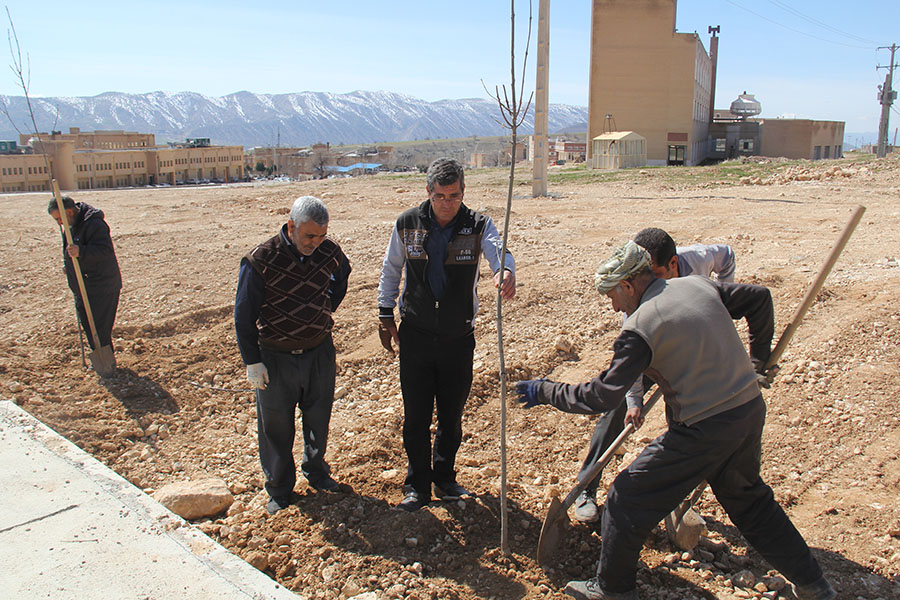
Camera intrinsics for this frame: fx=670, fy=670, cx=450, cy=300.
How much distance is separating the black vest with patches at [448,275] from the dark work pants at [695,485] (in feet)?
3.56

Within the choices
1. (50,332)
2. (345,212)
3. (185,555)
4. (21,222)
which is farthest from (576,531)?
(21,222)

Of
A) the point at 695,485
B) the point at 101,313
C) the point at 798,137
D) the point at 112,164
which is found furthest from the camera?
the point at 112,164

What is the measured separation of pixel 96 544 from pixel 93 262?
3.36 meters

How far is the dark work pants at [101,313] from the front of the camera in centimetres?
577

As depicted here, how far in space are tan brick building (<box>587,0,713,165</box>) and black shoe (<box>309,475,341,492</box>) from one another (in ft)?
128

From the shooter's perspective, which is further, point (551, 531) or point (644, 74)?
point (644, 74)

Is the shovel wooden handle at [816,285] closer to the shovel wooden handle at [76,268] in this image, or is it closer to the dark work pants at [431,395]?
the dark work pants at [431,395]

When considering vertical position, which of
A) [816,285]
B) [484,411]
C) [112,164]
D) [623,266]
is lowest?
[484,411]

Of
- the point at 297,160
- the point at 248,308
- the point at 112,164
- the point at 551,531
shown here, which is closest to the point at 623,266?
the point at 551,531

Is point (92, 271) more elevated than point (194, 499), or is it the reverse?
point (92, 271)

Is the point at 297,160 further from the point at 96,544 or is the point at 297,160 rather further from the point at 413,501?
the point at 96,544

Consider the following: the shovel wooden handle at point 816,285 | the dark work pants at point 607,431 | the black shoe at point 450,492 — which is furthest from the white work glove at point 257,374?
the shovel wooden handle at point 816,285

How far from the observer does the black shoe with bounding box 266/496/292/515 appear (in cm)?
346

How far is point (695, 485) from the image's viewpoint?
260cm
